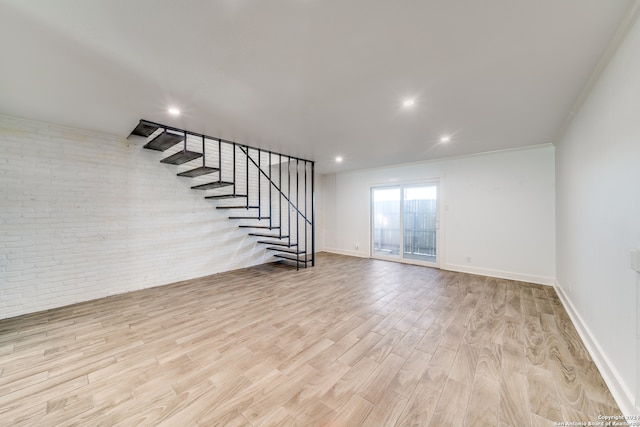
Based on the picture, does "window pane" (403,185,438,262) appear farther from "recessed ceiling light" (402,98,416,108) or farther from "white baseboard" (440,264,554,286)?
"recessed ceiling light" (402,98,416,108)

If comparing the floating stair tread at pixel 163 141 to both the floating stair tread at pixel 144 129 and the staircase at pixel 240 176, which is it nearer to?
the staircase at pixel 240 176

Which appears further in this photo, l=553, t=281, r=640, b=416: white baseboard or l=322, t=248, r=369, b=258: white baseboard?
l=322, t=248, r=369, b=258: white baseboard

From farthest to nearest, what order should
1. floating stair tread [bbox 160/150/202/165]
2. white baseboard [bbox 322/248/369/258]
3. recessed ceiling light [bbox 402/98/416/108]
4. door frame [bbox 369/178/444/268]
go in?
white baseboard [bbox 322/248/369/258], door frame [bbox 369/178/444/268], floating stair tread [bbox 160/150/202/165], recessed ceiling light [bbox 402/98/416/108]

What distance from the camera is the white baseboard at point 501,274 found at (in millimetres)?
4076

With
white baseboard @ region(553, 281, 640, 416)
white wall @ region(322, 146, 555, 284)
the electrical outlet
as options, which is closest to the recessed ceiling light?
the electrical outlet

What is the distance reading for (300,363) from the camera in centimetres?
201

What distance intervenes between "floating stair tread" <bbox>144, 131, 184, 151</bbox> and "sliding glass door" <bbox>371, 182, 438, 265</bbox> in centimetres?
480

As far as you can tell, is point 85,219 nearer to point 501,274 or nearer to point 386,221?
point 386,221

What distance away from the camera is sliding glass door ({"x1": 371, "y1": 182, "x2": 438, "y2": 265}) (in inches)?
218

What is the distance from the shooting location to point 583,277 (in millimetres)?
2465

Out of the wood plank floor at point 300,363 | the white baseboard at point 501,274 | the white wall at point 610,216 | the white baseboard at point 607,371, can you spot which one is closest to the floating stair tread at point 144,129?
the wood plank floor at point 300,363

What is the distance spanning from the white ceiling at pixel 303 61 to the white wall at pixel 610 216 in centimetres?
30

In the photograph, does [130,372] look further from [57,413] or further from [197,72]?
[197,72]

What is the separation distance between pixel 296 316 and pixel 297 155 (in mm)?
3314
